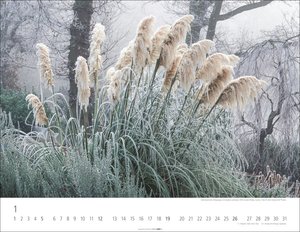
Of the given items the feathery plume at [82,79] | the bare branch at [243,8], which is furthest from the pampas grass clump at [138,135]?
the bare branch at [243,8]

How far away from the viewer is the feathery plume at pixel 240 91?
6.68 ft

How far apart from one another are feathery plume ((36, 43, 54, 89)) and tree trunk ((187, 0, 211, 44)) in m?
0.67

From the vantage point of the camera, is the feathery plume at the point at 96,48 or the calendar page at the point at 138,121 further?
the feathery plume at the point at 96,48

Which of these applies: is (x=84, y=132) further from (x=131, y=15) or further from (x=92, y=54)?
(x=131, y=15)

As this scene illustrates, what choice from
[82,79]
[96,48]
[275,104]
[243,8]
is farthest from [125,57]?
[275,104]

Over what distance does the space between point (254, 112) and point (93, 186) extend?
1008 millimetres

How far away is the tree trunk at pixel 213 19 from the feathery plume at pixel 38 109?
0.85m

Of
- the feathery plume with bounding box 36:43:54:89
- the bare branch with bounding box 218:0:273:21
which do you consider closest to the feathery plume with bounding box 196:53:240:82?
the bare branch with bounding box 218:0:273:21

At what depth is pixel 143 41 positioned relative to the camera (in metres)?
2.01

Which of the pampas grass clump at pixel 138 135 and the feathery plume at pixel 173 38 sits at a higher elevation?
the feathery plume at pixel 173 38

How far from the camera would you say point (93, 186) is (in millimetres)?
1994

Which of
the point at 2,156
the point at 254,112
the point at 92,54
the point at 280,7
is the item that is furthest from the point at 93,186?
the point at 280,7

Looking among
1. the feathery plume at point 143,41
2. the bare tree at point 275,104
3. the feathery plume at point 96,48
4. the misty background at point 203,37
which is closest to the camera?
the feathery plume at point 143,41
